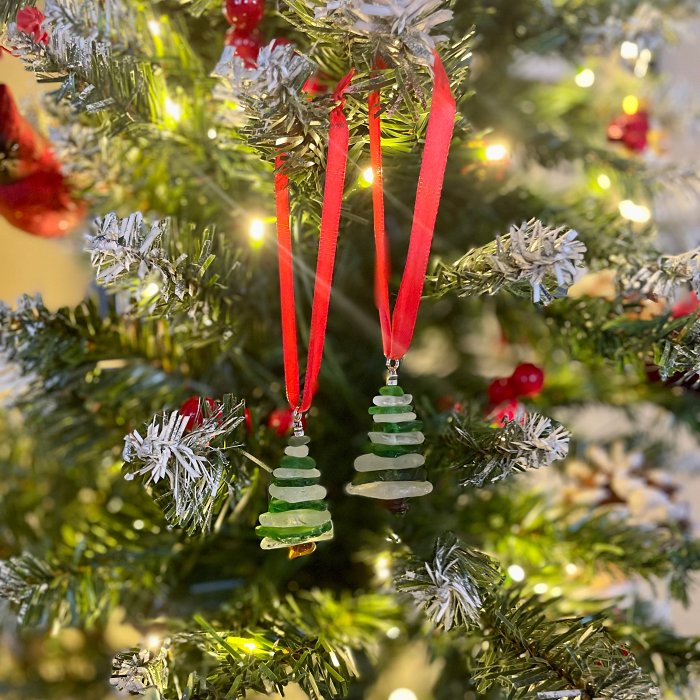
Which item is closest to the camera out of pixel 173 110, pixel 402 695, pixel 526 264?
pixel 526 264

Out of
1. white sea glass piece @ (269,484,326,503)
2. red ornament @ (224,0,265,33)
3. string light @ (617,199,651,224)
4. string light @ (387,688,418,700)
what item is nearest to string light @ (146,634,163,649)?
white sea glass piece @ (269,484,326,503)

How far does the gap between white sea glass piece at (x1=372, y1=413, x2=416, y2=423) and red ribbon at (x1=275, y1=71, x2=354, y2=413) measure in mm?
37

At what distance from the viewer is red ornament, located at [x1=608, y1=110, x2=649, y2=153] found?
1.87 feet

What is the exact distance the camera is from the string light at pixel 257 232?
1.32ft

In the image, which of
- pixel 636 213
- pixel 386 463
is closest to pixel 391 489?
pixel 386 463

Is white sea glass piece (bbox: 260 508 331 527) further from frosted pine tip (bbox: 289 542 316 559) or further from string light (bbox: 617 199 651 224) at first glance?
string light (bbox: 617 199 651 224)

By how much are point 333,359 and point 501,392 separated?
0.12 m

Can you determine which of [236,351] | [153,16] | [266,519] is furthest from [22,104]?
[266,519]

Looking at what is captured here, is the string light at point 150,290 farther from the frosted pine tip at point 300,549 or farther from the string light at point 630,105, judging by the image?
the string light at point 630,105

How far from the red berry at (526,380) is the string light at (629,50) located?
0.27m

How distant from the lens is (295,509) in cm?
31

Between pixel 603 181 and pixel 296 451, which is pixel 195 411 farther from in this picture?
pixel 603 181

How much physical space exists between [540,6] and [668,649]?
0.45m

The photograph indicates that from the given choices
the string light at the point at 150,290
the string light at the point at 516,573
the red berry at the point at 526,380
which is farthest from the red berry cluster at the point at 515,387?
the string light at the point at 150,290
